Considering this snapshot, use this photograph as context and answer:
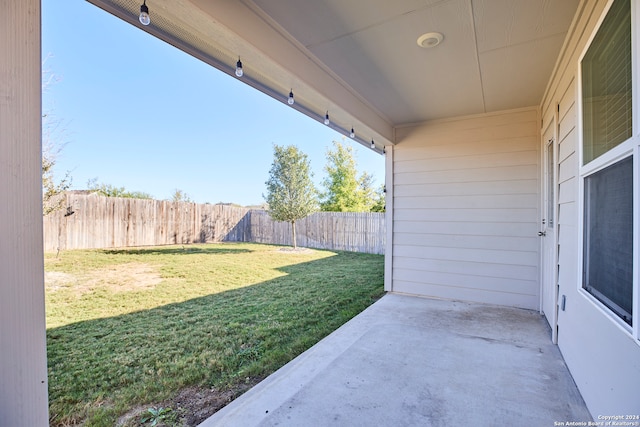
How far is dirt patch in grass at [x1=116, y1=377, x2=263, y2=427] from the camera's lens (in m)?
1.62

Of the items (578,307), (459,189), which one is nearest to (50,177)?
(459,189)

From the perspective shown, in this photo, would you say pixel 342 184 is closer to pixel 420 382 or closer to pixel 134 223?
pixel 134 223

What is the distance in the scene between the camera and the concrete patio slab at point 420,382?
1.65 metres

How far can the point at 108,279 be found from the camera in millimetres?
4793

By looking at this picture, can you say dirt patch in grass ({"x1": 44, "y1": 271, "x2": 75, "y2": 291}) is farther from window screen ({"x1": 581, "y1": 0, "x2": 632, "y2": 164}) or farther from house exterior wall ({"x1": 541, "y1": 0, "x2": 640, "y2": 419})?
window screen ({"x1": 581, "y1": 0, "x2": 632, "y2": 164})

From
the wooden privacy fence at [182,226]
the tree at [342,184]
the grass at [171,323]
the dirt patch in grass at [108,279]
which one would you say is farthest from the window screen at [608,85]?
the tree at [342,184]

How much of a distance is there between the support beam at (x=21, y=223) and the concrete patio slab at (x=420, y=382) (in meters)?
0.98

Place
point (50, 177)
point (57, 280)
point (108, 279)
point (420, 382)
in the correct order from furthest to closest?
point (108, 279) < point (57, 280) < point (50, 177) < point (420, 382)

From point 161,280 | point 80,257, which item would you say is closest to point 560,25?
point 161,280

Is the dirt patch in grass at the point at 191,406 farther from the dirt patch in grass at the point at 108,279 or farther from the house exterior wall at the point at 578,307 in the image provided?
the dirt patch in grass at the point at 108,279

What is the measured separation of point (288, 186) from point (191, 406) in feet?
26.4

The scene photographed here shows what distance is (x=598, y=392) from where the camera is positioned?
5.02 ft

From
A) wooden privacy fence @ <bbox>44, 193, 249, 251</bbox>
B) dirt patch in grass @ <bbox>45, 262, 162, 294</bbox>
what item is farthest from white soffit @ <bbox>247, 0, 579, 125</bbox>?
wooden privacy fence @ <bbox>44, 193, 249, 251</bbox>

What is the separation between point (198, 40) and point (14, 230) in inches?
64.2
